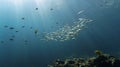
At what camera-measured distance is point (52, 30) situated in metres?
46.4

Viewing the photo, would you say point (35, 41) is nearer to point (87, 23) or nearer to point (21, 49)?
point (21, 49)

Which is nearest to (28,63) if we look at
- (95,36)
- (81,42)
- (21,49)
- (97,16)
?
(21,49)

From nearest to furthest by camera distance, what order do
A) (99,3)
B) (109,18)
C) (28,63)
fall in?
(28,63)
(109,18)
(99,3)

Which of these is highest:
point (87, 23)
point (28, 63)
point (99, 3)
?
point (99, 3)

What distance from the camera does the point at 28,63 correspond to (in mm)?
37625

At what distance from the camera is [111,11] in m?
47.4

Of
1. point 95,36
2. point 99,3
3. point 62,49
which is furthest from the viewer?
point 99,3

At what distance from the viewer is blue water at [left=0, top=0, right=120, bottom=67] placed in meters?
39.2

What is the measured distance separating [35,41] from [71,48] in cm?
668

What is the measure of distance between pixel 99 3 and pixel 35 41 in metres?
14.3

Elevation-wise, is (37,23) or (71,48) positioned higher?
(37,23)

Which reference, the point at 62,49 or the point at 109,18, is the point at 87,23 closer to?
the point at 109,18

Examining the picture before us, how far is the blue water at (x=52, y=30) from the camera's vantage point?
39156 mm

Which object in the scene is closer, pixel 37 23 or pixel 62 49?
pixel 62 49
